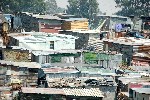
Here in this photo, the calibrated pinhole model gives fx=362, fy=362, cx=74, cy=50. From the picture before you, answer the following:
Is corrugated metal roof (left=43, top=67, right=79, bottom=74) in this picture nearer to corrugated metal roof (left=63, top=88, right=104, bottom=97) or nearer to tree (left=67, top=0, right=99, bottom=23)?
corrugated metal roof (left=63, top=88, right=104, bottom=97)

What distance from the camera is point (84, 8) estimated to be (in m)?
93.4

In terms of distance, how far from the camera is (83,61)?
32969 mm

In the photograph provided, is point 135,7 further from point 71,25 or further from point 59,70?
point 59,70

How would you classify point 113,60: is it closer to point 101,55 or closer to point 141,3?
point 101,55

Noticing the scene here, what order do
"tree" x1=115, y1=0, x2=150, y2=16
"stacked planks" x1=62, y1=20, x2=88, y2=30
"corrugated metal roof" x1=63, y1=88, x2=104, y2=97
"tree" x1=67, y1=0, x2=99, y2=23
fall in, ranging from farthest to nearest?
"tree" x1=67, y1=0, x2=99, y2=23, "tree" x1=115, y1=0, x2=150, y2=16, "stacked planks" x1=62, y1=20, x2=88, y2=30, "corrugated metal roof" x1=63, y1=88, x2=104, y2=97

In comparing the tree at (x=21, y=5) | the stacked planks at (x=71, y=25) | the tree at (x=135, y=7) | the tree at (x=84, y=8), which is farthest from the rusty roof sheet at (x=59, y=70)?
the tree at (x=84, y=8)

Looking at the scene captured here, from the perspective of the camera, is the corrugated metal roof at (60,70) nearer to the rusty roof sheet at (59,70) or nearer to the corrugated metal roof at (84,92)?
the rusty roof sheet at (59,70)

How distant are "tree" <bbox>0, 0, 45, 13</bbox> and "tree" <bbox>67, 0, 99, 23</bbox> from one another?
11780mm

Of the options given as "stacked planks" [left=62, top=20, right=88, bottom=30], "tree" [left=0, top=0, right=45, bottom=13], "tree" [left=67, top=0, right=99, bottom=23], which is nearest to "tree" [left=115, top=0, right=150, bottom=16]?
"tree" [left=67, top=0, right=99, bottom=23]

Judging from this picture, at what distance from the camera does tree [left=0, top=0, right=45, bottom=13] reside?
72.7m

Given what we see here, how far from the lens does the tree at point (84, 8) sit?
301 feet

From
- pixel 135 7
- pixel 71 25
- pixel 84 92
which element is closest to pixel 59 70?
pixel 84 92

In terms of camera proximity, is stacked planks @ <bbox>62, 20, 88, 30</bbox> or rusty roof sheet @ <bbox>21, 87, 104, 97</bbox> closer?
rusty roof sheet @ <bbox>21, 87, 104, 97</bbox>

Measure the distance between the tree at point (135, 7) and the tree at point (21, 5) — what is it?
2016 cm
